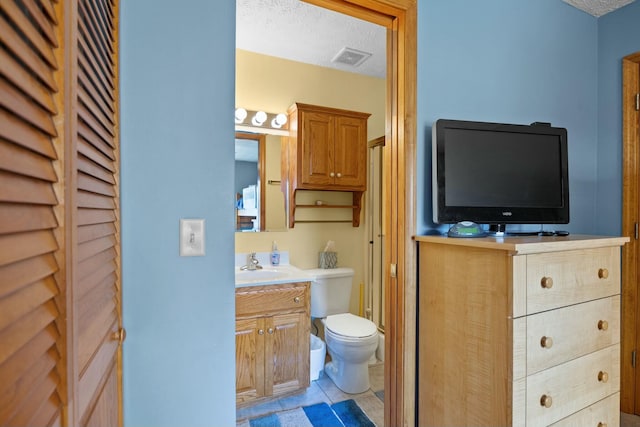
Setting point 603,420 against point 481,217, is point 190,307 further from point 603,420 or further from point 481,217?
point 603,420

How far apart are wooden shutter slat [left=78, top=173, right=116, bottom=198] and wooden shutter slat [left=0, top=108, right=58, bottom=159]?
5.8 inches

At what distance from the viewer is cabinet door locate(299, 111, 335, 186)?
2.42m

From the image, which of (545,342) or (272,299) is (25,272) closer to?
(545,342)

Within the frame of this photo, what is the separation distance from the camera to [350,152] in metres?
2.56

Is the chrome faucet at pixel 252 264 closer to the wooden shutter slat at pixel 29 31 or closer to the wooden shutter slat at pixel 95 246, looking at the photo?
the wooden shutter slat at pixel 95 246

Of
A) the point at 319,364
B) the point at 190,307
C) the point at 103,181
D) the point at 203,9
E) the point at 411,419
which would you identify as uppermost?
the point at 203,9

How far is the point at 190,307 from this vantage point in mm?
965

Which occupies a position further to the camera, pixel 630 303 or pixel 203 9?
pixel 630 303

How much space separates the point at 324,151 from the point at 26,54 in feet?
7.15

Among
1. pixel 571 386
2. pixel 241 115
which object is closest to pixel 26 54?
pixel 571 386

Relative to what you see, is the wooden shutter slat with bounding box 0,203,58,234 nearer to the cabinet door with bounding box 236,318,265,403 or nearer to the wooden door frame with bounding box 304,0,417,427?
the wooden door frame with bounding box 304,0,417,427

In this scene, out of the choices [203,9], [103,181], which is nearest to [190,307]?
[103,181]

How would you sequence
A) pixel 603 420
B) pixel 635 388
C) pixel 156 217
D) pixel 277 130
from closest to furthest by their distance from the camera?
1. pixel 156 217
2. pixel 603 420
3. pixel 635 388
4. pixel 277 130

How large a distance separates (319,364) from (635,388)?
1.96 metres
